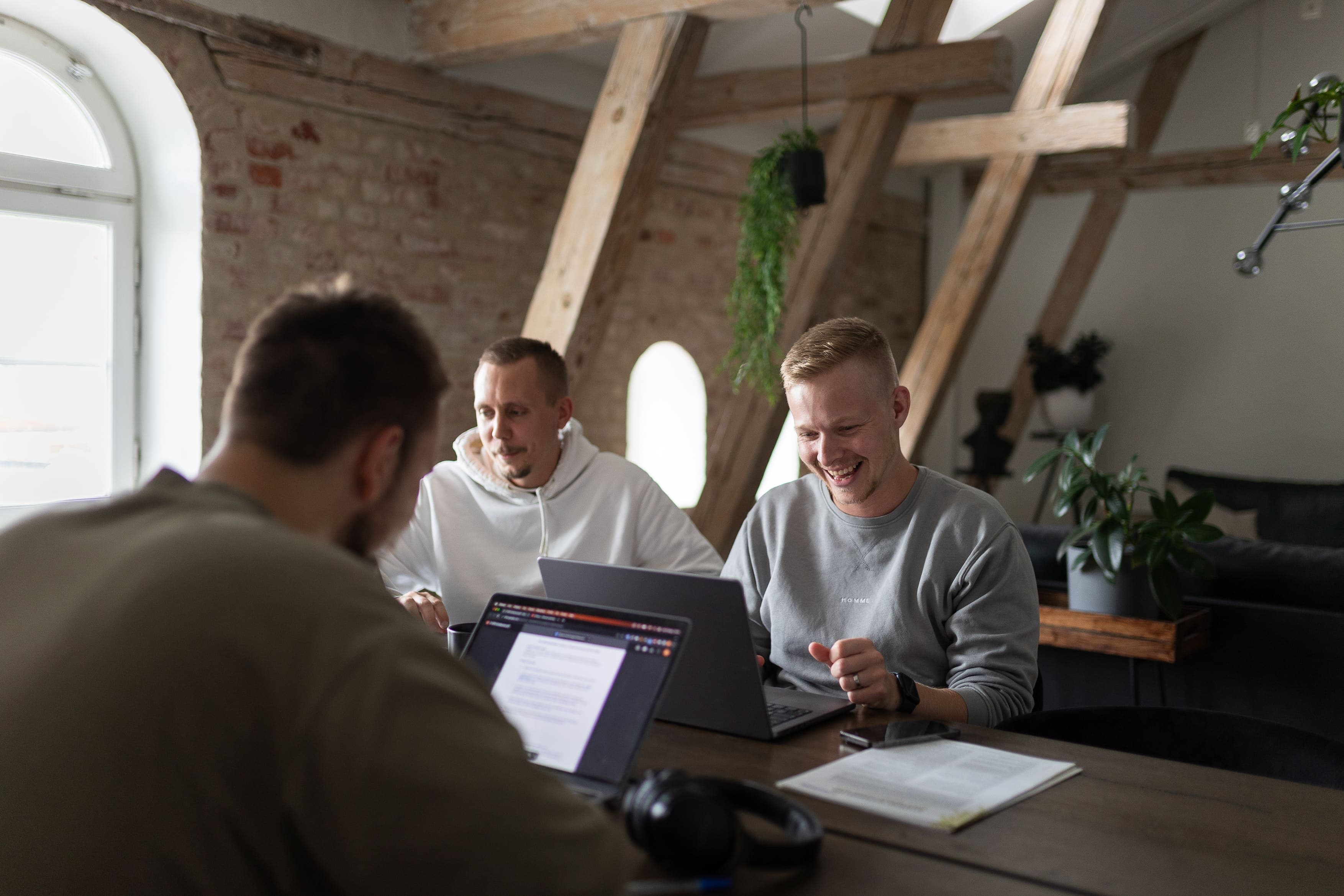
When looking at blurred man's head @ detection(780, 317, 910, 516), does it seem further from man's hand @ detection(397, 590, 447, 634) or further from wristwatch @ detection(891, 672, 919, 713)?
man's hand @ detection(397, 590, 447, 634)

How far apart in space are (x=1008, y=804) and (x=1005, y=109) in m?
6.76

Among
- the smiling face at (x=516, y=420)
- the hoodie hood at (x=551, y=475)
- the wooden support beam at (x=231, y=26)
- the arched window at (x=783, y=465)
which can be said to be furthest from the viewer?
the arched window at (x=783, y=465)

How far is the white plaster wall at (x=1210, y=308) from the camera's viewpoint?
729 cm

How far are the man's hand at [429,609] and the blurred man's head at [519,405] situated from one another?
533mm

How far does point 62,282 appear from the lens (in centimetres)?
360

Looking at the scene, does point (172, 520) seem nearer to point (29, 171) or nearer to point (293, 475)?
point (293, 475)

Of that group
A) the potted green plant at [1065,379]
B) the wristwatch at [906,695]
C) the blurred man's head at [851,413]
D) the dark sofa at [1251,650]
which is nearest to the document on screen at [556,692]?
the wristwatch at [906,695]

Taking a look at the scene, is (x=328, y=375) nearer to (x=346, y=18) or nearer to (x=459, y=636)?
(x=459, y=636)

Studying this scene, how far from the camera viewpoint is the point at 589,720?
1.29 meters

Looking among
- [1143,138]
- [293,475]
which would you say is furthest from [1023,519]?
[293,475]

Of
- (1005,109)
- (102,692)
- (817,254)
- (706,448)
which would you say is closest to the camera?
(102,692)

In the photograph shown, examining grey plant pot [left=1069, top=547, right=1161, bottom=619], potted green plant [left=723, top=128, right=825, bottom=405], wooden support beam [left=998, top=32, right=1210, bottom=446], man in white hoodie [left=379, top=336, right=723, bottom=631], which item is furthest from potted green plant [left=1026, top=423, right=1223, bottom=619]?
wooden support beam [left=998, top=32, right=1210, bottom=446]

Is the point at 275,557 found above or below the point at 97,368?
below

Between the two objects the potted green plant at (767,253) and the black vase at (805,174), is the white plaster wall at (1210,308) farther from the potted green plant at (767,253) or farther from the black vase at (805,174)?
the black vase at (805,174)
